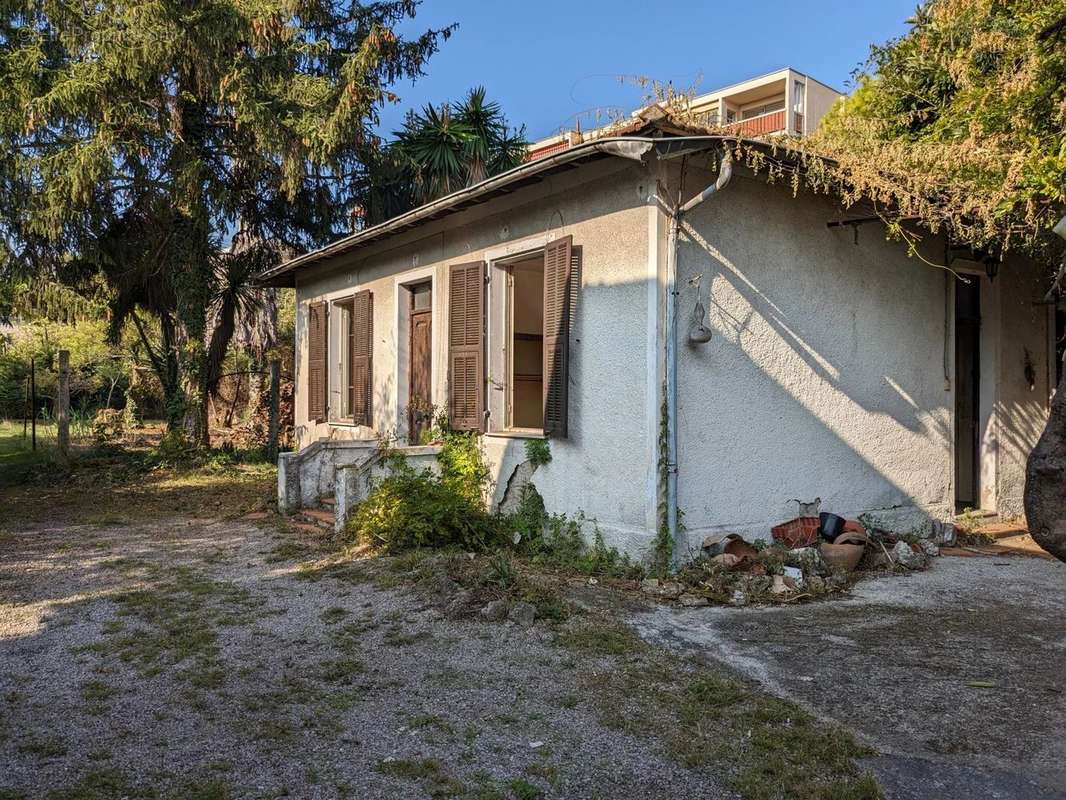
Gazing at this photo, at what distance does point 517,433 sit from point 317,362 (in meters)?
4.72

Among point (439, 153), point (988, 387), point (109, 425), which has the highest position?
point (439, 153)

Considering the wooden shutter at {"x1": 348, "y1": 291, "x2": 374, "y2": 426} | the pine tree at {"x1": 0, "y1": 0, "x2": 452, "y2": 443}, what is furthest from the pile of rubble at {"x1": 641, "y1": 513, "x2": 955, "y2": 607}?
the pine tree at {"x1": 0, "y1": 0, "x2": 452, "y2": 443}

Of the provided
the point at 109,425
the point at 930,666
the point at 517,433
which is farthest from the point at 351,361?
the point at 930,666

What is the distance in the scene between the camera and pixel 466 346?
7727 mm

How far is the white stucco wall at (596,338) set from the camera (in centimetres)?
600

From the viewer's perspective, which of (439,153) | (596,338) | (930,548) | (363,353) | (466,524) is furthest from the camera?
(439,153)

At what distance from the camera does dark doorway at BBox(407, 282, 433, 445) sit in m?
8.88

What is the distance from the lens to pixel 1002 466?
8469 millimetres

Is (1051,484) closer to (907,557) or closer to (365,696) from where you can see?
(365,696)

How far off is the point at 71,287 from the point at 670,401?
11145 mm

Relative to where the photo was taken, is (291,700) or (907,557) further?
(907,557)

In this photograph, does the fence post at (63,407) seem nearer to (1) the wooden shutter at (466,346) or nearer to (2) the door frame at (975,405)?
(1) the wooden shutter at (466,346)

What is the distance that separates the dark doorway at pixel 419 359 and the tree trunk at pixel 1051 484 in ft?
24.4

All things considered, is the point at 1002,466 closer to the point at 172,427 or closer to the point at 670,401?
the point at 670,401
